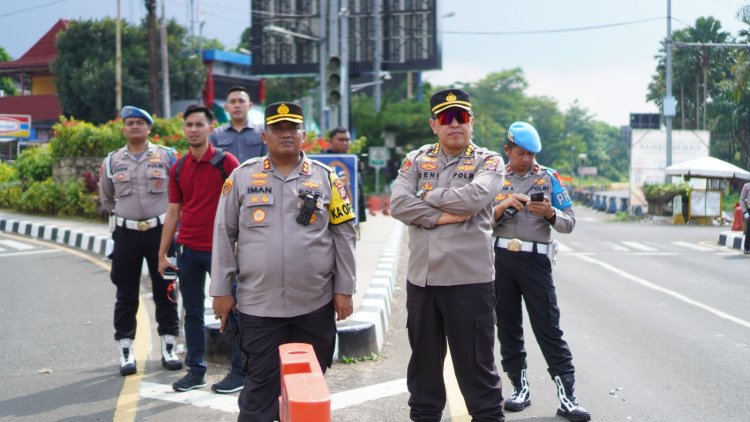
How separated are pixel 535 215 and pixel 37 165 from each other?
2033cm

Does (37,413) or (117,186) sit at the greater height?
(117,186)

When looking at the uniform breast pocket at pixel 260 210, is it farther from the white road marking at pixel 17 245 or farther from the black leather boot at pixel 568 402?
the white road marking at pixel 17 245

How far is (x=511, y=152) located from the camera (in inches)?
238

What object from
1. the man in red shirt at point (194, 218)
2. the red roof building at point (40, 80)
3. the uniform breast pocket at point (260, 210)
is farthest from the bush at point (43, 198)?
the red roof building at point (40, 80)

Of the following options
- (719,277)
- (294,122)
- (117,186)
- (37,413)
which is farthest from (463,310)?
(719,277)

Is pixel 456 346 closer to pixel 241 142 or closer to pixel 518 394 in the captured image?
pixel 518 394

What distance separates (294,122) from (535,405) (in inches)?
108

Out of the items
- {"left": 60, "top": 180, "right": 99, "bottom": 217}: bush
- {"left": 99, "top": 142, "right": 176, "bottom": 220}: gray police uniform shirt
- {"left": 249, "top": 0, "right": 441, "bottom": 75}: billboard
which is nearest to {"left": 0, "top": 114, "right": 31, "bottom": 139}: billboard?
{"left": 249, "top": 0, "right": 441, "bottom": 75}: billboard

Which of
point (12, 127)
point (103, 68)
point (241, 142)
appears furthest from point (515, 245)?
point (103, 68)

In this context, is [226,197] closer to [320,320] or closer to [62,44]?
[320,320]

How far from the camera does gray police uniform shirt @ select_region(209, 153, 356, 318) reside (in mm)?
4684

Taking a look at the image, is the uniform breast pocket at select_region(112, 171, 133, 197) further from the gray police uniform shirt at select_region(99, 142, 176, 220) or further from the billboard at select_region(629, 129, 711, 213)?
the billboard at select_region(629, 129, 711, 213)

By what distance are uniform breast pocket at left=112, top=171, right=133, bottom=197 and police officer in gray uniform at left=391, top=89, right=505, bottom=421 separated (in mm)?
2815

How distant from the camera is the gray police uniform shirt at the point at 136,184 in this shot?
23.3ft
